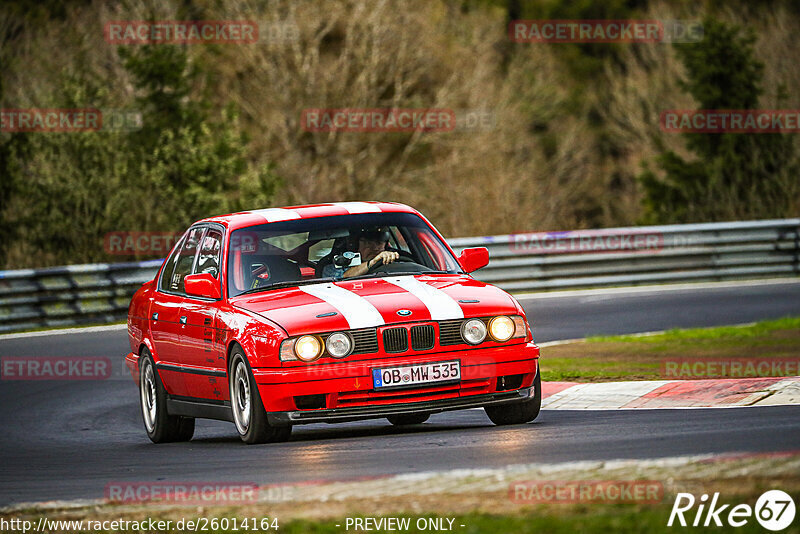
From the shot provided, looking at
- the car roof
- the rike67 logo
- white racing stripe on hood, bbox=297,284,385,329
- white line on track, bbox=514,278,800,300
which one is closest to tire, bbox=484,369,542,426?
white racing stripe on hood, bbox=297,284,385,329

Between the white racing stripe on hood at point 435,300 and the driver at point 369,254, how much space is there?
0.55 meters

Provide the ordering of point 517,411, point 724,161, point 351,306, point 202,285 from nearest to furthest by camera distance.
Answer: point 351,306 → point 517,411 → point 202,285 → point 724,161

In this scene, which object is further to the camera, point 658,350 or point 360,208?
point 658,350

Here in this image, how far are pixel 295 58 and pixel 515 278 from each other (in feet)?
66.5

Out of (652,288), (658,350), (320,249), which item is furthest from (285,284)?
(652,288)

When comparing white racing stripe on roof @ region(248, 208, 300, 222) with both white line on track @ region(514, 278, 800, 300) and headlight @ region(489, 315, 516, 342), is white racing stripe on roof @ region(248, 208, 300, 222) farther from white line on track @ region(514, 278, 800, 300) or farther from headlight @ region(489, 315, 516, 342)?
white line on track @ region(514, 278, 800, 300)

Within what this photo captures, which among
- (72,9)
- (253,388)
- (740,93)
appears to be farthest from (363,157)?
(253,388)

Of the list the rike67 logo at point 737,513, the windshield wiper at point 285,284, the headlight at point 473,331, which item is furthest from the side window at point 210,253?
the rike67 logo at point 737,513

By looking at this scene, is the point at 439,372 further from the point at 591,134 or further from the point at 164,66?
the point at 591,134

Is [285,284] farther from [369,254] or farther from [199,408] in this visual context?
[199,408]

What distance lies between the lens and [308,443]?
953 centimetres

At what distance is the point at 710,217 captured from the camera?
28.3m

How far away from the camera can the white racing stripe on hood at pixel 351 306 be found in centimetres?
905

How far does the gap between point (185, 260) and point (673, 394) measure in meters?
3.96
